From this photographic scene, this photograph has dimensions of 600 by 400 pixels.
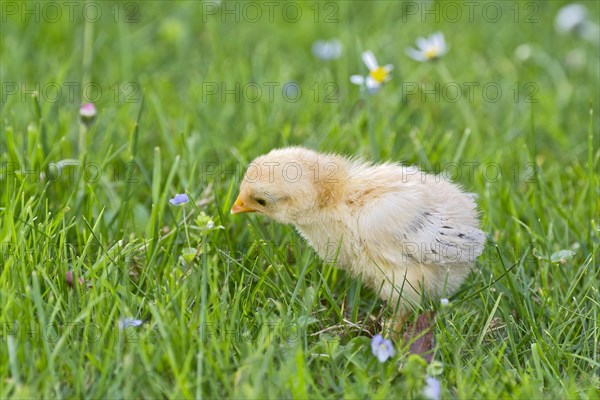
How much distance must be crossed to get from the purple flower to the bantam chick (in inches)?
16.7

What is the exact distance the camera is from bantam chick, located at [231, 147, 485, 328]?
3123 millimetres

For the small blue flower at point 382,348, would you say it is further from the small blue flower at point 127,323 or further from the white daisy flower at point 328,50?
the white daisy flower at point 328,50

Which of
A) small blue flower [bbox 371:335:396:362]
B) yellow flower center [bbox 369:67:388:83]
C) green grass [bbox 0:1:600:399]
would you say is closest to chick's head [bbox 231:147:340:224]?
green grass [bbox 0:1:600:399]

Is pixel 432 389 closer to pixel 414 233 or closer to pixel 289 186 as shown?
pixel 414 233

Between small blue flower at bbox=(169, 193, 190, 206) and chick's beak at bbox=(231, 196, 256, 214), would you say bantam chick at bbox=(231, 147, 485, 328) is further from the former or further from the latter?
small blue flower at bbox=(169, 193, 190, 206)

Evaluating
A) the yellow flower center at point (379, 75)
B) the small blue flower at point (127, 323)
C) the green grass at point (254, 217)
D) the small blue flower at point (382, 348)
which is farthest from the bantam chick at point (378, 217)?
the yellow flower center at point (379, 75)

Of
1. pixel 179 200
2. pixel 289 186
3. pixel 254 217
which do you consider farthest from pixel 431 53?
pixel 179 200

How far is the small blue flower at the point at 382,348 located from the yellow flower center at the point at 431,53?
259 cm

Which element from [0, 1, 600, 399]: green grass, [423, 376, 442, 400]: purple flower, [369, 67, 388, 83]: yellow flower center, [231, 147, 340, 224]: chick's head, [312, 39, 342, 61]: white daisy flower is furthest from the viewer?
[312, 39, 342, 61]: white daisy flower

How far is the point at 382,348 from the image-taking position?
282cm

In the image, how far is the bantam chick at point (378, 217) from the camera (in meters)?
3.12

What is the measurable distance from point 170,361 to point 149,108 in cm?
262

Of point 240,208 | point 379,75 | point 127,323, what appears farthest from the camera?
point 379,75

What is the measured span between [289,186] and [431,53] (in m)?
2.15
